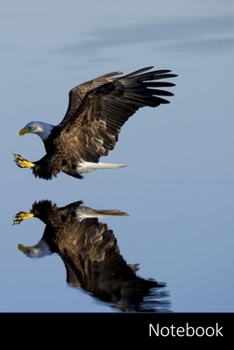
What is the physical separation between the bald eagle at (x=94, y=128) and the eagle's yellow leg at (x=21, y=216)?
1.16m

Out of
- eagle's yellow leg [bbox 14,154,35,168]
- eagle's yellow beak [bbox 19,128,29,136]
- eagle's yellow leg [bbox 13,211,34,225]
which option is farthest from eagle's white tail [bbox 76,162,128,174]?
eagle's yellow leg [bbox 13,211,34,225]

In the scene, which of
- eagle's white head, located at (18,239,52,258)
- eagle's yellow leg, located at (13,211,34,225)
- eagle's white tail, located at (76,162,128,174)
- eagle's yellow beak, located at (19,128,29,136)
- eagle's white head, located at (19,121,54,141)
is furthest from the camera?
eagle's yellow beak, located at (19,128,29,136)

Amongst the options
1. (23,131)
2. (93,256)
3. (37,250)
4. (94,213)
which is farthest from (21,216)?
(23,131)

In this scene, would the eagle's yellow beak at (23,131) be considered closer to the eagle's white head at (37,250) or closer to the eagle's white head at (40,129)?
the eagle's white head at (40,129)

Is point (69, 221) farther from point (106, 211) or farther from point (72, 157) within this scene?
point (72, 157)

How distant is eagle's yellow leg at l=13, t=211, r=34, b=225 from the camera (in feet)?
21.4

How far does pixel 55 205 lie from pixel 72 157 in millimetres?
874

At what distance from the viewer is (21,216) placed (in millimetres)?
6723

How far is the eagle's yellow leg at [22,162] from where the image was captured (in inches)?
316

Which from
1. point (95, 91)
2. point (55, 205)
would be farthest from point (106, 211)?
point (95, 91)

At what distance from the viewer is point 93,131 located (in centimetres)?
789

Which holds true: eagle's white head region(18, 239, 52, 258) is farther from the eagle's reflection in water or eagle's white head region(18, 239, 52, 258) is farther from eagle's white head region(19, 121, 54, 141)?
eagle's white head region(19, 121, 54, 141)

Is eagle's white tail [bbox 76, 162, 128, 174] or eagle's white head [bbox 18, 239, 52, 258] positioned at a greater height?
eagle's white tail [bbox 76, 162, 128, 174]

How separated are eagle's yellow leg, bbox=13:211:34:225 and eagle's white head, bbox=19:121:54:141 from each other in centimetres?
140
